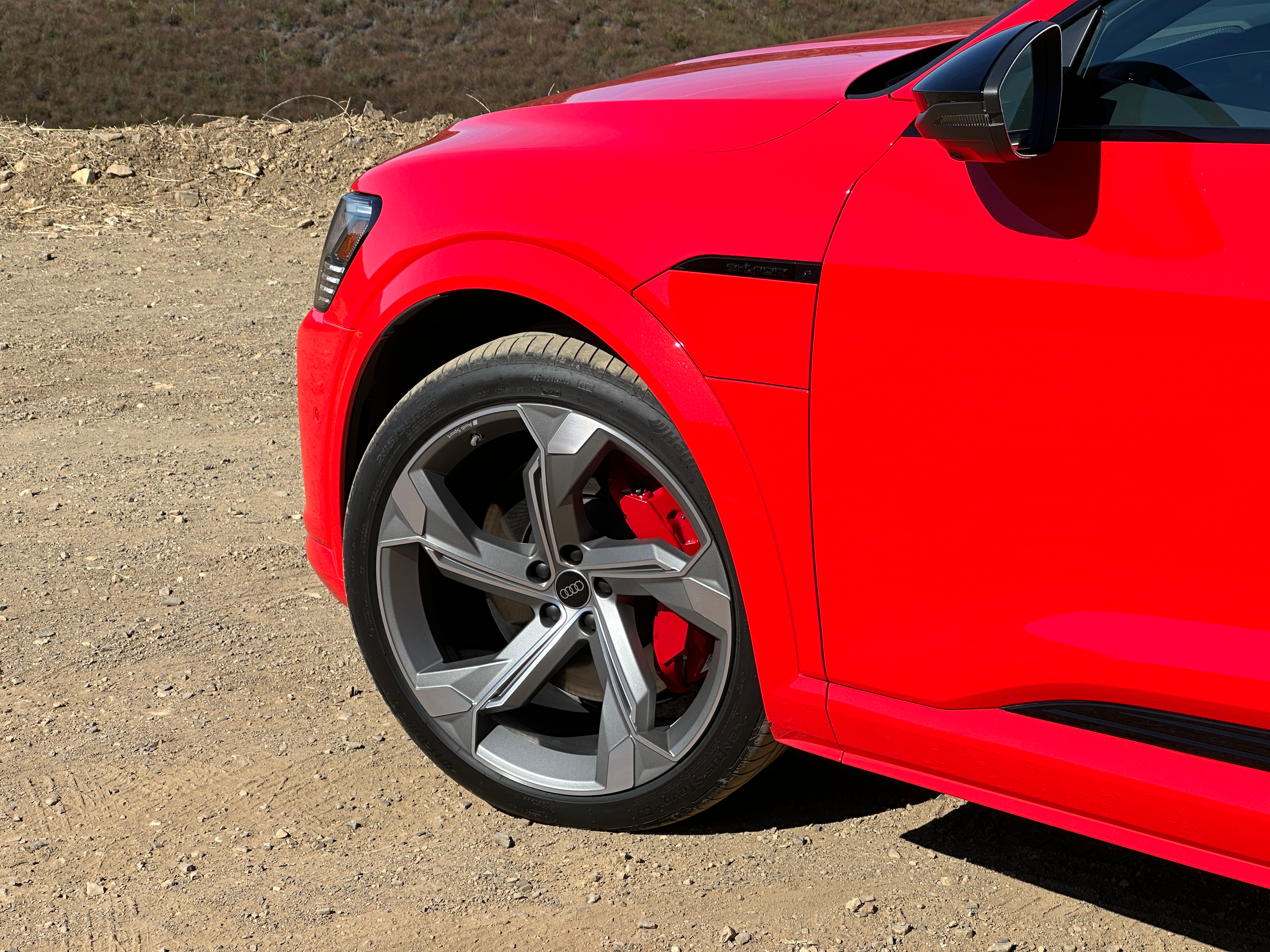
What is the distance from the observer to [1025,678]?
179 cm

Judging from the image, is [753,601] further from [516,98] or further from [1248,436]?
[516,98]

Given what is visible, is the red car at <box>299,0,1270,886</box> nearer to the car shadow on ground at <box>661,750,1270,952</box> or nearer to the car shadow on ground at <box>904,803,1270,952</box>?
the car shadow on ground at <box>661,750,1270,952</box>

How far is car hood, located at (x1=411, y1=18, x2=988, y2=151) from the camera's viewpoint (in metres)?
2.06

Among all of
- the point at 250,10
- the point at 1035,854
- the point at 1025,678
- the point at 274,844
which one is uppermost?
the point at 250,10

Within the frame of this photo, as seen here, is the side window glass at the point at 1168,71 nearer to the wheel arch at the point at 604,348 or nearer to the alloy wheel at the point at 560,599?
the wheel arch at the point at 604,348

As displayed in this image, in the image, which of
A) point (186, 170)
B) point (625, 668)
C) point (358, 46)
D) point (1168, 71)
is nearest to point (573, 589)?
point (625, 668)

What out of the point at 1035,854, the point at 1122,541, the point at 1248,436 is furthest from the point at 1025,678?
the point at 1035,854

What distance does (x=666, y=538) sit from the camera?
2441 mm

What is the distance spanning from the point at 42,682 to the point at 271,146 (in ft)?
29.3

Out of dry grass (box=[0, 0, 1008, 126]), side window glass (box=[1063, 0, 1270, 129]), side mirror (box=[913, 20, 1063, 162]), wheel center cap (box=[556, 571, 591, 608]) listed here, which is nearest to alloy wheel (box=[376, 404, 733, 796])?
wheel center cap (box=[556, 571, 591, 608])

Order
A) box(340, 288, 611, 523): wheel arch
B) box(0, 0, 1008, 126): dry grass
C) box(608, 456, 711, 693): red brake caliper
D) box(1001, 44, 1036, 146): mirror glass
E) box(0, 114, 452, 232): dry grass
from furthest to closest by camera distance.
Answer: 1. box(0, 0, 1008, 126): dry grass
2. box(0, 114, 452, 232): dry grass
3. box(340, 288, 611, 523): wheel arch
4. box(608, 456, 711, 693): red brake caliper
5. box(1001, 44, 1036, 146): mirror glass

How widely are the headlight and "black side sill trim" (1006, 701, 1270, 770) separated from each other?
1639 mm

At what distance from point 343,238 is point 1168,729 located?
188cm

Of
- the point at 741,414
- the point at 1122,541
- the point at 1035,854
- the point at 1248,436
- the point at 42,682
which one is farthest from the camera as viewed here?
the point at 42,682
